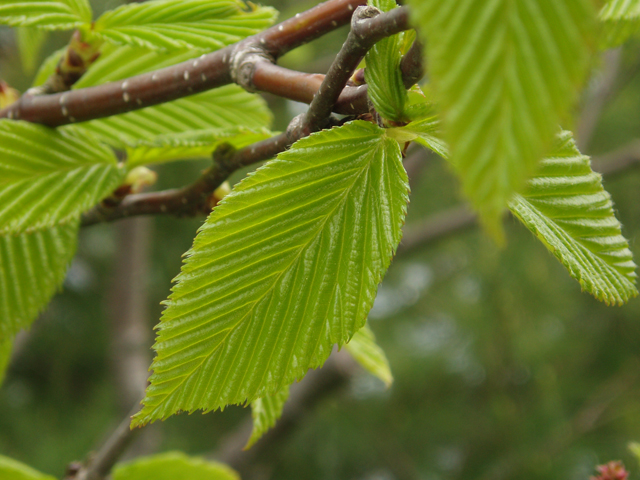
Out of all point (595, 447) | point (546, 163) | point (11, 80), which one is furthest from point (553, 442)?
point (11, 80)

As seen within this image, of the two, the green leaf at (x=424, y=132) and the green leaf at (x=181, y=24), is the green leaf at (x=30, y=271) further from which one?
the green leaf at (x=424, y=132)

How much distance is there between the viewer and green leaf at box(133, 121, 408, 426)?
21 cm

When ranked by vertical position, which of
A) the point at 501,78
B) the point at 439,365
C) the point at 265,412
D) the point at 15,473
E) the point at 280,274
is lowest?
the point at 439,365

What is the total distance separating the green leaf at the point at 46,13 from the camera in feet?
0.97

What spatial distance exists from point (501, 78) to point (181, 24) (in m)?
0.24

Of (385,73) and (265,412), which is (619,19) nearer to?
(385,73)

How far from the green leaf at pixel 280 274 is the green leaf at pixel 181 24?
121mm

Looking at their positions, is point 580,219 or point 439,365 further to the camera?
point 439,365

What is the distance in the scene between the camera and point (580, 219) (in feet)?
0.78

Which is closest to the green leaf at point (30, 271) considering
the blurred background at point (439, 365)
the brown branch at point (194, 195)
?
the brown branch at point (194, 195)

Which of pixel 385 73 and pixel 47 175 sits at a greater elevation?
pixel 385 73

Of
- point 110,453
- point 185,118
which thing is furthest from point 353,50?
point 110,453

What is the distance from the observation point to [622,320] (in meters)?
2.00

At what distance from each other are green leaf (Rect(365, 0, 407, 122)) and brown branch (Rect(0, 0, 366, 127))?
0.05m
